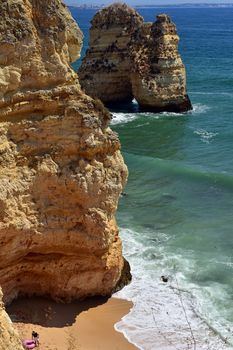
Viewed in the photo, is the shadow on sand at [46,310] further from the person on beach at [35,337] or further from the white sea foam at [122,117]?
the white sea foam at [122,117]

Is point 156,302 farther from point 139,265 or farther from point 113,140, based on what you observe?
point 113,140

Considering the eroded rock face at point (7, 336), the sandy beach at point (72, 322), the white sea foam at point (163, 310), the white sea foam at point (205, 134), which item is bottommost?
the white sea foam at point (163, 310)

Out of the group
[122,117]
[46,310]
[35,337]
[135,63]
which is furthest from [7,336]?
[135,63]

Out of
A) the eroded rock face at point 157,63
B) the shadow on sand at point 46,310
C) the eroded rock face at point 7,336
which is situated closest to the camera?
the eroded rock face at point 7,336

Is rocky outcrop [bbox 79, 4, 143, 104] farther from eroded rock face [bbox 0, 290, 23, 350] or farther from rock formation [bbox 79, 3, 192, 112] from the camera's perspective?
eroded rock face [bbox 0, 290, 23, 350]

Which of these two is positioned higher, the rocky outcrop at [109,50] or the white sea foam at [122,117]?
the rocky outcrop at [109,50]

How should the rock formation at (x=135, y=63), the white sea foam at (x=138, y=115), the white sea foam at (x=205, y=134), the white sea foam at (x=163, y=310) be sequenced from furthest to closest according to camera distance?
the white sea foam at (x=138, y=115) < the rock formation at (x=135, y=63) < the white sea foam at (x=205, y=134) < the white sea foam at (x=163, y=310)

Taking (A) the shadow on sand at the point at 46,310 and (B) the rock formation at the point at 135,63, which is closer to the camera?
(A) the shadow on sand at the point at 46,310

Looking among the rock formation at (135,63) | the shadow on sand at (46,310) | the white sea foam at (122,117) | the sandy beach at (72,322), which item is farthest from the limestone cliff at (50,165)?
the rock formation at (135,63)

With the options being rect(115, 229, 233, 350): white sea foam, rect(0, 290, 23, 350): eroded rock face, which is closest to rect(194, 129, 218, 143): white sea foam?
rect(115, 229, 233, 350): white sea foam
